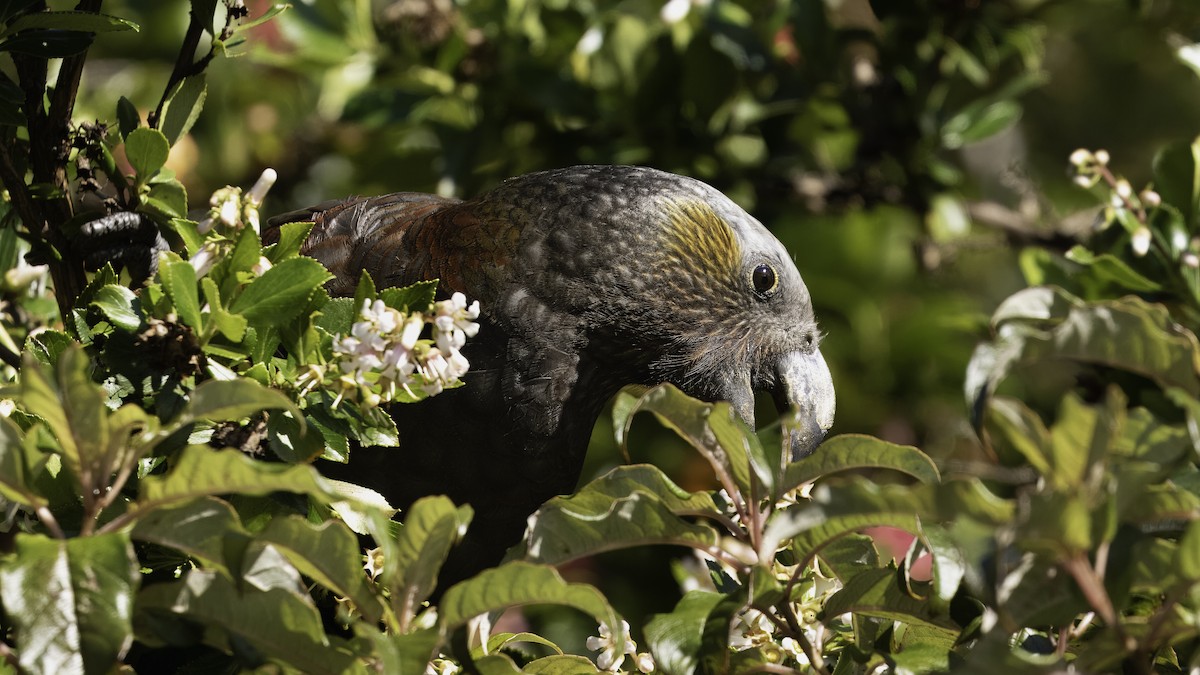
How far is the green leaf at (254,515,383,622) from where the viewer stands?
99 centimetres

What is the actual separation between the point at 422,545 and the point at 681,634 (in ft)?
0.86

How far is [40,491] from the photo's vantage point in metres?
1.16

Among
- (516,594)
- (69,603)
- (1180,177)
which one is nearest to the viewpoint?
(69,603)

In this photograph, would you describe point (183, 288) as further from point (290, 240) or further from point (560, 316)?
point (560, 316)

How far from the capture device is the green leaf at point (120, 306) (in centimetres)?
123

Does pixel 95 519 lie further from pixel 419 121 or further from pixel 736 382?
pixel 419 121

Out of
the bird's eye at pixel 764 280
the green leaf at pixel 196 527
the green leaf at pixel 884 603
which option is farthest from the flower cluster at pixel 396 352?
the bird's eye at pixel 764 280

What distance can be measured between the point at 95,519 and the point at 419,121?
1936 mm

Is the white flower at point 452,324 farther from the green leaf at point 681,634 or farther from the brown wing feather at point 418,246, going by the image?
the brown wing feather at point 418,246

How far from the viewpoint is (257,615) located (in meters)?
0.99

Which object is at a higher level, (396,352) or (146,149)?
(146,149)

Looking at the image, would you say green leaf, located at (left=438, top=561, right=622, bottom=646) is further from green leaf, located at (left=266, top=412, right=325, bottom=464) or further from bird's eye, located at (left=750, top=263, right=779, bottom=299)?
bird's eye, located at (left=750, top=263, right=779, bottom=299)

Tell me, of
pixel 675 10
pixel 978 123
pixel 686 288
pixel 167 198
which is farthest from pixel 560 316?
pixel 978 123

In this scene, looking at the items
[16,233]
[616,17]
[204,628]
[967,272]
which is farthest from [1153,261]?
[967,272]
